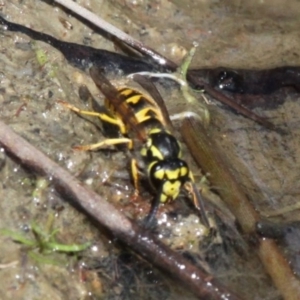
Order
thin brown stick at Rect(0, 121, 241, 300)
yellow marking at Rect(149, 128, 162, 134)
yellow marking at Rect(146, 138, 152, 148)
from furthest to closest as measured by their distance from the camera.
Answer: yellow marking at Rect(149, 128, 162, 134), yellow marking at Rect(146, 138, 152, 148), thin brown stick at Rect(0, 121, 241, 300)

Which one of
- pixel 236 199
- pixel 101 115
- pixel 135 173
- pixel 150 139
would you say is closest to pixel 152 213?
pixel 135 173

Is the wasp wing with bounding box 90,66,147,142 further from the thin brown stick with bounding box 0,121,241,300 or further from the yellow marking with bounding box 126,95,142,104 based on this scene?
the thin brown stick with bounding box 0,121,241,300

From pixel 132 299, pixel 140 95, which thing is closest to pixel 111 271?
pixel 132 299

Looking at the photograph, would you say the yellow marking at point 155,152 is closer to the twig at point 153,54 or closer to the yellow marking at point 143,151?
the yellow marking at point 143,151

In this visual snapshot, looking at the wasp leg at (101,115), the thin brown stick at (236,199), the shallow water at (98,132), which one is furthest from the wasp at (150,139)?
the thin brown stick at (236,199)

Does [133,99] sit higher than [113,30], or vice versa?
[113,30]

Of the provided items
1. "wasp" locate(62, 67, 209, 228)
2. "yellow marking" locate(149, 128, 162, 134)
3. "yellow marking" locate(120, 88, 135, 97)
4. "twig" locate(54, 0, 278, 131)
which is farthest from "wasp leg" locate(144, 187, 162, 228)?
"twig" locate(54, 0, 278, 131)

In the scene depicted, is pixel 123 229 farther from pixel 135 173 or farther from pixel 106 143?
pixel 106 143
